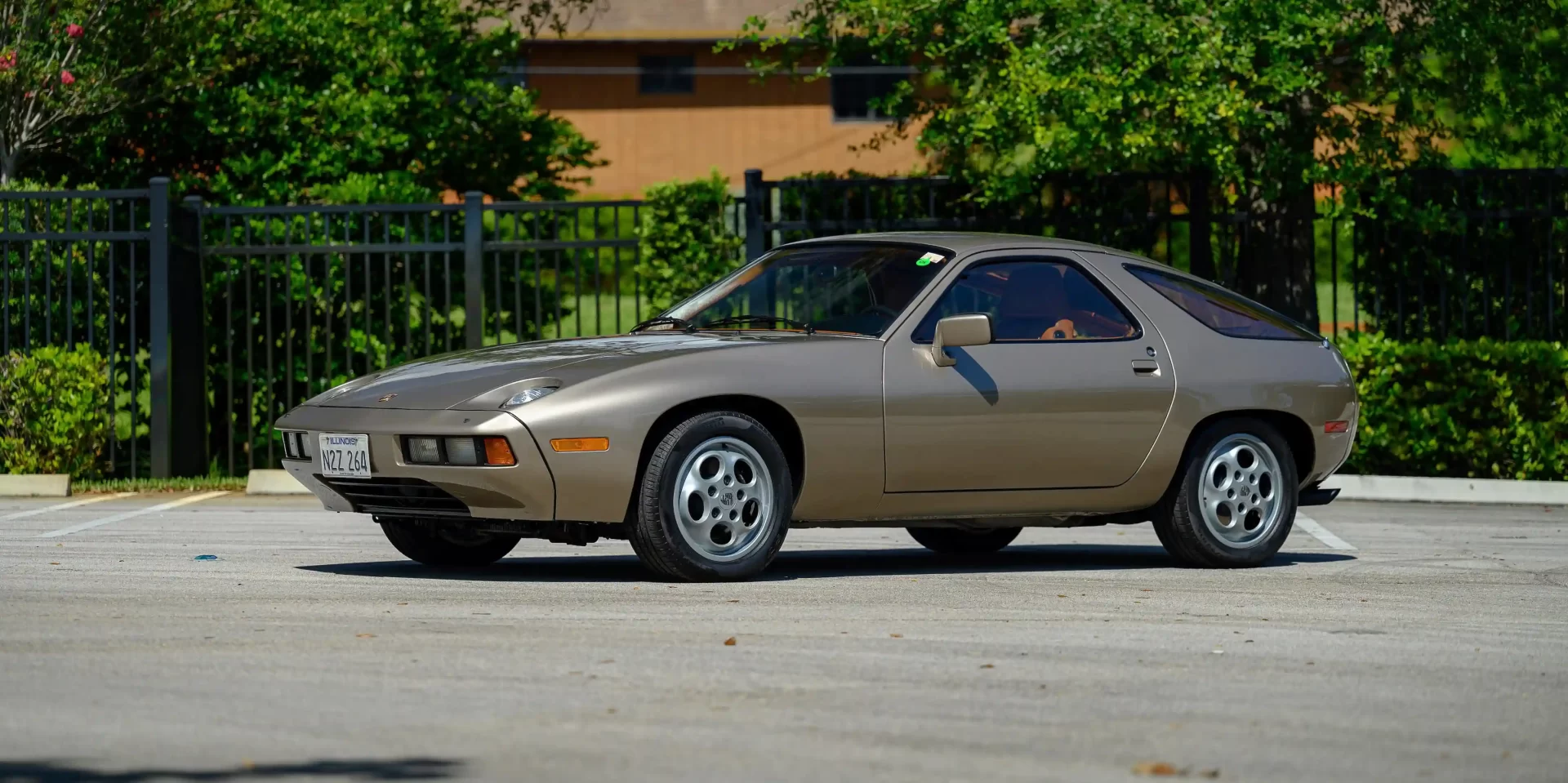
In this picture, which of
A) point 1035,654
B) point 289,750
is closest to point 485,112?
point 1035,654

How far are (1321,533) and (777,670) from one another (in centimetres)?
658

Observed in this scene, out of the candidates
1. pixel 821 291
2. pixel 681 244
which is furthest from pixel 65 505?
pixel 821 291

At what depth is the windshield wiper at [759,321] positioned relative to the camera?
9.45m

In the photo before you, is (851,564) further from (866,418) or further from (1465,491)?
(1465,491)

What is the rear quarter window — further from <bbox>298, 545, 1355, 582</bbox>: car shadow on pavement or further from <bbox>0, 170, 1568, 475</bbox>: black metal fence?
<bbox>0, 170, 1568, 475</bbox>: black metal fence

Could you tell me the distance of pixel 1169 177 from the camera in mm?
15820

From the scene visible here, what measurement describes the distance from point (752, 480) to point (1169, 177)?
7.85 meters

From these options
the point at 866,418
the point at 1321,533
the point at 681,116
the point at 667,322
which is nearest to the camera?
the point at 866,418

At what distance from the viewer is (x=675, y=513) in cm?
859

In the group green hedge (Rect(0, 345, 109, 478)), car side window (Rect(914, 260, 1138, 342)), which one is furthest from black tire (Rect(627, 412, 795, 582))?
green hedge (Rect(0, 345, 109, 478))

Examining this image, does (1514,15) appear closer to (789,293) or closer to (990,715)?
(789,293)

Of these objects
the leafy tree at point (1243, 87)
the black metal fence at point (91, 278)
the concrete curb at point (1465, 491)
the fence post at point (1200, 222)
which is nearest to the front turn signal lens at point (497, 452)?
the leafy tree at point (1243, 87)

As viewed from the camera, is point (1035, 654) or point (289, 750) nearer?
point (289, 750)

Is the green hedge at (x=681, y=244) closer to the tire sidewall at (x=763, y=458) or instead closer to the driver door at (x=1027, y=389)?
the driver door at (x=1027, y=389)
